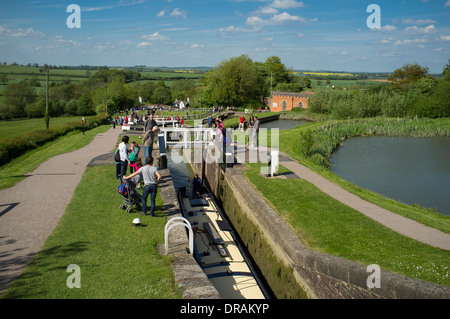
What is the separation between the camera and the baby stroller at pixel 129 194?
9.55 m

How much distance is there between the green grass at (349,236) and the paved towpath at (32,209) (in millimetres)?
6556

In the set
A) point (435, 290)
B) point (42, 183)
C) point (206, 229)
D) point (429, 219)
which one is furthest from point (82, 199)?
point (429, 219)

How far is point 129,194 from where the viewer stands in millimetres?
9609

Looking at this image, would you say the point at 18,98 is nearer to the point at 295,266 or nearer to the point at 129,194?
the point at 129,194

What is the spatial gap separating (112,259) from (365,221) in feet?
22.8

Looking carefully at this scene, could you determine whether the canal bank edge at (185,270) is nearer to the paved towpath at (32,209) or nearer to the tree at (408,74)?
the paved towpath at (32,209)

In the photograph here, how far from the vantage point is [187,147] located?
70.8 ft

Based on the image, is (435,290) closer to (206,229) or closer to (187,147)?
(206,229)

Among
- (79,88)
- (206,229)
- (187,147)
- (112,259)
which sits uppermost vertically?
(79,88)

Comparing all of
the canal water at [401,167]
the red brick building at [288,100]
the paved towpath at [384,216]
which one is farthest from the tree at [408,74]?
the paved towpath at [384,216]

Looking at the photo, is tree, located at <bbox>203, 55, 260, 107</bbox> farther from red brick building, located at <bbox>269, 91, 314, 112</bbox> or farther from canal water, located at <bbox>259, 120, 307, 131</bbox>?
canal water, located at <bbox>259, 120, 307, 131</bbox>

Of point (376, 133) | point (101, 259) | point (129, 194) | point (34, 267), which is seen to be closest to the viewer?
point (34, 267)

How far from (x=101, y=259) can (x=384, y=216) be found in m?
8.09

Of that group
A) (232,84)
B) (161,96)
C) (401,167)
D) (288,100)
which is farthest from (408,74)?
(161,96)
